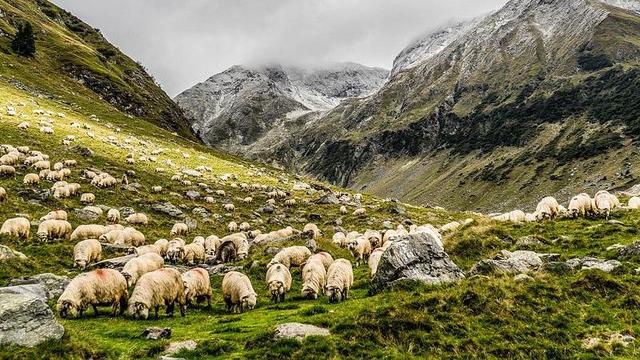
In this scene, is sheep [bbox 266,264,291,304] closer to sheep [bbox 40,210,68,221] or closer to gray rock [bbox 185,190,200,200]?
sheep [bbox 40,210,68,221]

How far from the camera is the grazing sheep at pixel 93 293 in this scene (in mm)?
19953

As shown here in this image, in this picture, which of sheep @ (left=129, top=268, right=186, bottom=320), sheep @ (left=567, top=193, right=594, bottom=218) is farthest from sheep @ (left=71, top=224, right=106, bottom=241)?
sheep @ (left=567, top=193, right=594, bottom=218)

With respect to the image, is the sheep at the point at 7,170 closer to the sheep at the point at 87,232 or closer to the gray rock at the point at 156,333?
the sheep at the point at 87,232

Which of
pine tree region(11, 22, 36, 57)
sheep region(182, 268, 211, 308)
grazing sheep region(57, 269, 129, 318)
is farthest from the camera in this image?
pine tree region(11, 22, 36, 57)

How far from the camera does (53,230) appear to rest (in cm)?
3388

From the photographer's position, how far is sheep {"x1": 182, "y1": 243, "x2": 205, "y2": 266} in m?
33.6

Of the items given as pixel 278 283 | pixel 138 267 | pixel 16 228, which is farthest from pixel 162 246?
pixel 278 283

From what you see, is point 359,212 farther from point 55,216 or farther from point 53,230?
point 53,230

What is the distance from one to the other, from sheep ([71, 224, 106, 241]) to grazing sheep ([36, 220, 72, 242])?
625 millimetres

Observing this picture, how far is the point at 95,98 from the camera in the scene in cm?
12600

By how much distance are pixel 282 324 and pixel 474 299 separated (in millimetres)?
7328

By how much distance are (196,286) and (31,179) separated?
1240 inches

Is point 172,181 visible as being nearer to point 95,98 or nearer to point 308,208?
point 308,208

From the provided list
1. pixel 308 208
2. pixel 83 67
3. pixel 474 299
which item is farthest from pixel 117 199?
pixel 83 67
